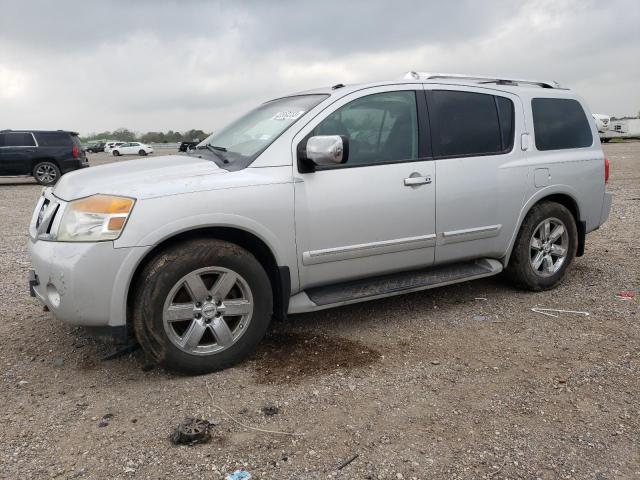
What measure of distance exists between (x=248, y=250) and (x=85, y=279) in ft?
3.26

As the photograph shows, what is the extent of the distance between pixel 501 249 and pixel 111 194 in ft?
9.95

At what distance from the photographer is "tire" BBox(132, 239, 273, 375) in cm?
321

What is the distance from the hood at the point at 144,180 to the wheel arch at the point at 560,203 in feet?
8.38

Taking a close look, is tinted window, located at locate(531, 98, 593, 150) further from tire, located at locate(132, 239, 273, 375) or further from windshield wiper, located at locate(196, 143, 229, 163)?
tire, located at locate(132, 239, 273, 375)

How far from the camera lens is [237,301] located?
3438 mm

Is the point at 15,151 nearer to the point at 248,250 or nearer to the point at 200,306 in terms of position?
the point at 248,250

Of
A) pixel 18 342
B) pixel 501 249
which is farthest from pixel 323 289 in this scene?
pixel 18 342

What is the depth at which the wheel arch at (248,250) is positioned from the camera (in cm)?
328

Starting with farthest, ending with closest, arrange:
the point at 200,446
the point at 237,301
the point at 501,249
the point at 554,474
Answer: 1. the point at 501,249
2. the point at 237,301
3. the point at 200,446
4. the point at 554,474

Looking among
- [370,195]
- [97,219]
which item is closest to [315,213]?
[370,195]

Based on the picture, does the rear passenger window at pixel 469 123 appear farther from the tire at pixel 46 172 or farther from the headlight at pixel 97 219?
the tire at pixel 46 172

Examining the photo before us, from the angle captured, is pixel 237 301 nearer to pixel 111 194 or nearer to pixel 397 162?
pixel 111 194

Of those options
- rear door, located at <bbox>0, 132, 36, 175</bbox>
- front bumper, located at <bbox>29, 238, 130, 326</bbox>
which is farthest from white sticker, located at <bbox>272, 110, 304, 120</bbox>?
rear door, located at <bbox>0, 132, 36, 175</bbox>

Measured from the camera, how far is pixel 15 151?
16.2 m
